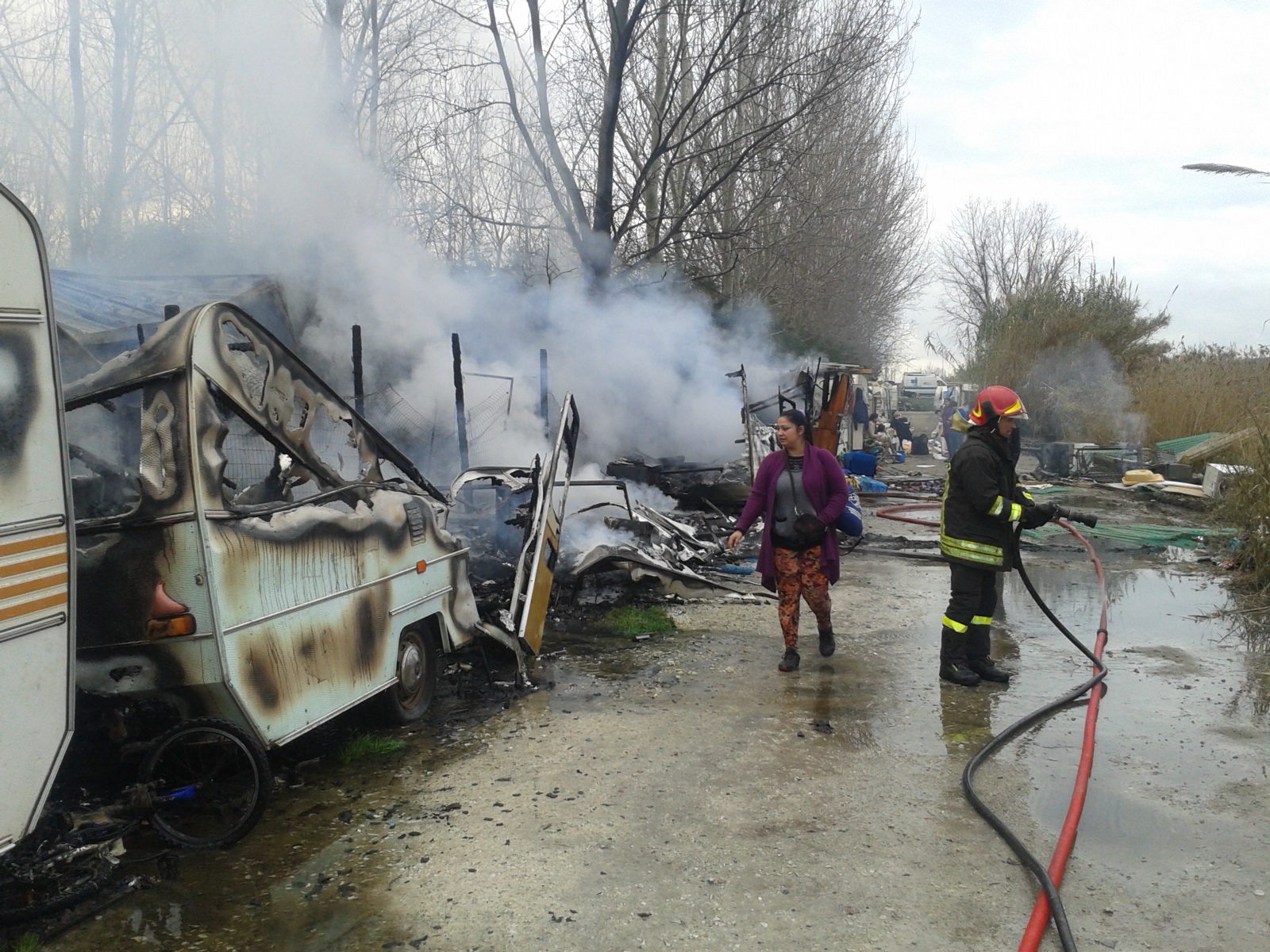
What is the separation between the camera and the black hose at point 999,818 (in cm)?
307

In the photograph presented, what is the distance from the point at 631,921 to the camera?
3195 mm

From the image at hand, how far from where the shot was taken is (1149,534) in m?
11.7

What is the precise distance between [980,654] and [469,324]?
29.5ft

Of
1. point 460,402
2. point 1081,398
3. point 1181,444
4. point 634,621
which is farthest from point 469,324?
point 1081,398

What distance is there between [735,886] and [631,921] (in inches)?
16.8

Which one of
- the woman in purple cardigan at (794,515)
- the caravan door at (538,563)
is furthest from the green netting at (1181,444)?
the caravan door at (538,563)

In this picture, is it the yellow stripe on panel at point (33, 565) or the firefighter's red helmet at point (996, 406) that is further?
the firefighter's red helmet at point (996, 406)

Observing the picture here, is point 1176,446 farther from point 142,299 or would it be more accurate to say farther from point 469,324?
point 142,299

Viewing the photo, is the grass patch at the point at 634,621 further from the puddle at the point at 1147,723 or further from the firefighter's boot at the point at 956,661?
the puddle at the point at 1147,723

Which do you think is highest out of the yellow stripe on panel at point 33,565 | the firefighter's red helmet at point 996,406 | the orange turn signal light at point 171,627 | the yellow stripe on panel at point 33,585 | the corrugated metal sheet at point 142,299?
the corrugated metal sheet at point 142,299

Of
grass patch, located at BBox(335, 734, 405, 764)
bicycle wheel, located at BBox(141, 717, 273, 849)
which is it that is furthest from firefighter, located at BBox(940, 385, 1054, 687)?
bicycle wheel, located at BBox(141, 717, 273, 849)

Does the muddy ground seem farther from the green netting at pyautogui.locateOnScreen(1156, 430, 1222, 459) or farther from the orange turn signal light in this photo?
the green netting at pyautogui.locateOnScreen(1156, 430, 1222, 459)

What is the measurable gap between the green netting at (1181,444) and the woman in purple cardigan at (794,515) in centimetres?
1524

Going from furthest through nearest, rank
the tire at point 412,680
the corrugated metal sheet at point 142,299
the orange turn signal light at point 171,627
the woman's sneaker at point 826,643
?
the corrugated metal sheet at point 142,299
the woman's sneaker at point 826,643
the tire at point 412,680
the orange turn signal light at point 171,627
